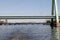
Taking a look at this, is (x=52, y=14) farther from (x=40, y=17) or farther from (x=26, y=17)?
(x=26, y=17)

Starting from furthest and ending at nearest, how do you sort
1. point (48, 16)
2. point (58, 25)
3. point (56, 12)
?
1. point (48, 16)
2. point (56, 12)
3. point (58, 25)

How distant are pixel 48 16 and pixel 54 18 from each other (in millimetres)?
4889

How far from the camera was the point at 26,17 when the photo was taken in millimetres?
74125

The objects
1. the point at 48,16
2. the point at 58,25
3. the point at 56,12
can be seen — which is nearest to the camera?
→ the point at 58,25

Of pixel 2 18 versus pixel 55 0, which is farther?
pixel 2 18

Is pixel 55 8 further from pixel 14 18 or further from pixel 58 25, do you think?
pixel 14 18

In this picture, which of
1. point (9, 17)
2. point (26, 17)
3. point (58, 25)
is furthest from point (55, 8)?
point (9, 17)

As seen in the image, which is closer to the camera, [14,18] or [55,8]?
[55,8]

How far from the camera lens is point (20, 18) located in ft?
244

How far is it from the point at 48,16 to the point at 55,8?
832cm

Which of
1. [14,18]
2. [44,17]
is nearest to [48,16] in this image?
[44,17]

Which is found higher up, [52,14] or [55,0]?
[55,0]

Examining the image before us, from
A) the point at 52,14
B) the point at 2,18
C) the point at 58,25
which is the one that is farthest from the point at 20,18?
the point at 58,25

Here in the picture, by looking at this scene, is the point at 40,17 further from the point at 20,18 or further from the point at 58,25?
the point at 58,25
